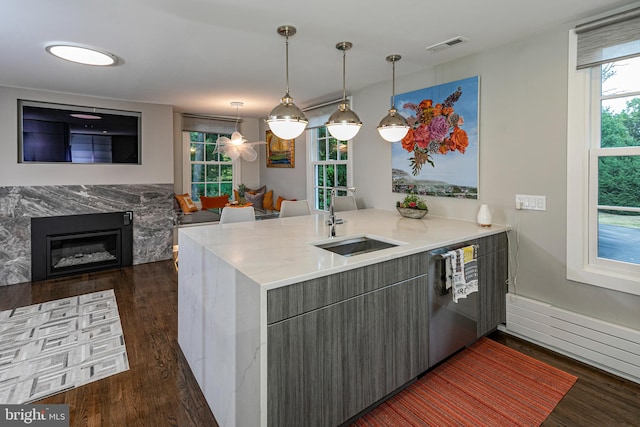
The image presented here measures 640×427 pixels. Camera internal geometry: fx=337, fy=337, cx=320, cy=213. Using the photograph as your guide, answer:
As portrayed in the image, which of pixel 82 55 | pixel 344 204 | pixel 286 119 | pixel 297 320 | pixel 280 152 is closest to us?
pixel 297 320

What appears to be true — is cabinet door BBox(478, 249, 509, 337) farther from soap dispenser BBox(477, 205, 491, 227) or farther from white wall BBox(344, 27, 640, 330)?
soap dispenser BBox(477, 205, 491, 227)

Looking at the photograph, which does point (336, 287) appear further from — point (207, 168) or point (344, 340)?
point (207, 168)

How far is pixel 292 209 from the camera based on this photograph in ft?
12.2

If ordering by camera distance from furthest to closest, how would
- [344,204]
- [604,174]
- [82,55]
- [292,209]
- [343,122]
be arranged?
[344,204] → [292,209] → [82,55] → [343,122] → [604,174]

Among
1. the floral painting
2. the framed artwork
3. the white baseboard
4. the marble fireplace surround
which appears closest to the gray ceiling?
the floral painting

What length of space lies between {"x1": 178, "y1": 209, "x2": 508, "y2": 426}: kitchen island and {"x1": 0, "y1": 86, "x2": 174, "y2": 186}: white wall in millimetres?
3157

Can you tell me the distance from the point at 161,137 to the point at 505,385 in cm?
513

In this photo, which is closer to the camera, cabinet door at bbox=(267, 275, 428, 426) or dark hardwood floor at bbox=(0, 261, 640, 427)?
cabinet door at bbox=(267, 275, 428, 426)

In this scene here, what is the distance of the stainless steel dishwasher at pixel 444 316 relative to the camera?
2141 millimetres

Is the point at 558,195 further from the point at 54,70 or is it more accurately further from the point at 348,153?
the point at 54,70

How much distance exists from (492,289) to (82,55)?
3948mm

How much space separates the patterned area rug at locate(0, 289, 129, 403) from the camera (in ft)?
7.15

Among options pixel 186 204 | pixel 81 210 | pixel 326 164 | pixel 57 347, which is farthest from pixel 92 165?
pixel 326 164

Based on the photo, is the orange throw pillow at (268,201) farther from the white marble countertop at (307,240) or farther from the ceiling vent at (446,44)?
the ceiling vent at (446,44)
